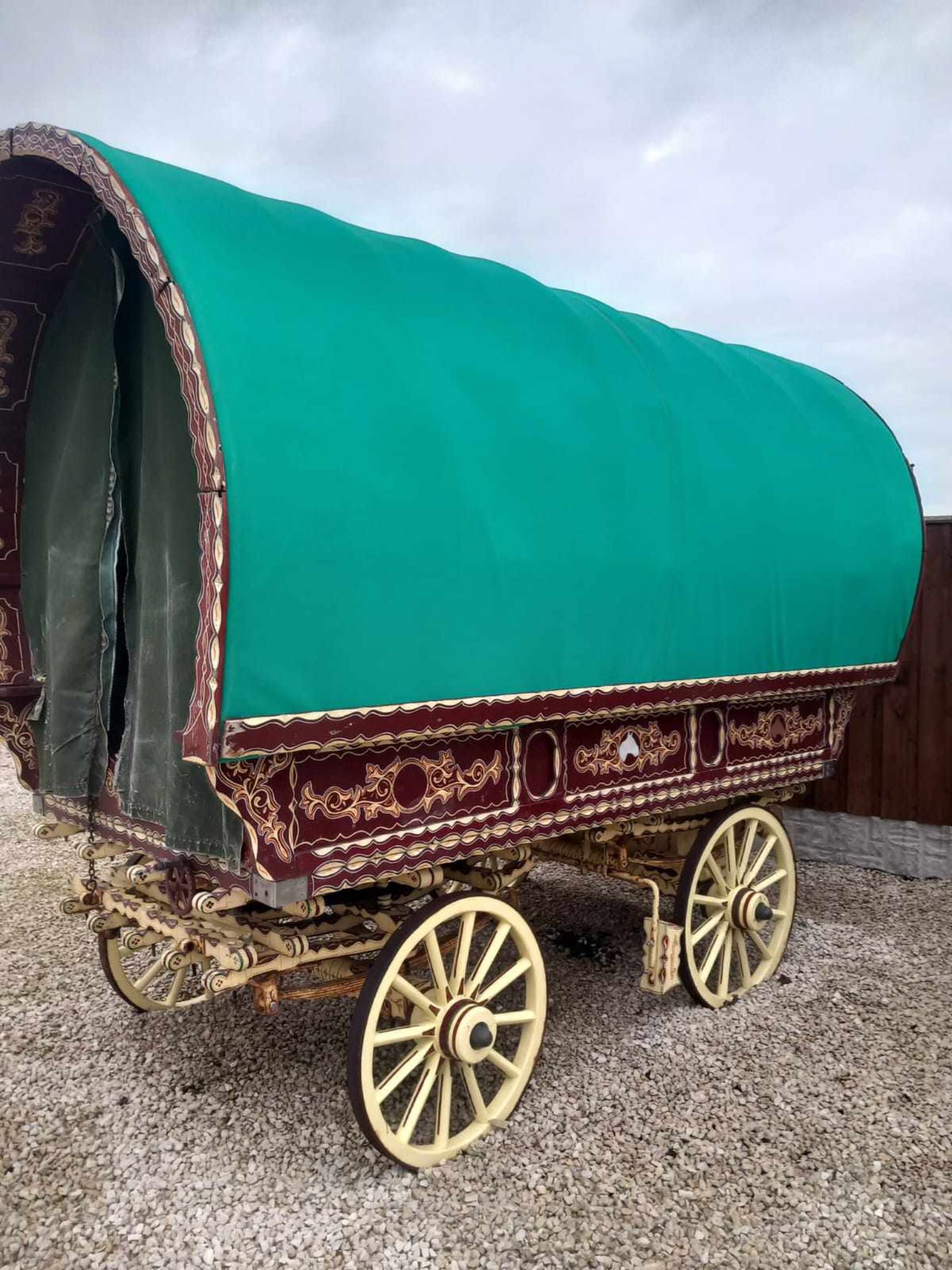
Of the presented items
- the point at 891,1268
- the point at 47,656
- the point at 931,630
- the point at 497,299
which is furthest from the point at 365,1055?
the point at 931,630

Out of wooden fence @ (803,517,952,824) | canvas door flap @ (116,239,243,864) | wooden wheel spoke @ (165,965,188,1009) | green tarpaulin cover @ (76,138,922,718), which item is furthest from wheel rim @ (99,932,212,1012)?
wooden fence @ (803,517,952,824)

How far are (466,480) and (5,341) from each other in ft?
6.16

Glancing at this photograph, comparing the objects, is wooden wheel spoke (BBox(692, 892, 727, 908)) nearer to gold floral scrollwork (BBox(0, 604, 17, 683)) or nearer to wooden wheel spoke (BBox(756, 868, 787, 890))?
wooden wheel spoke (BBox(756, 868, 787, 890))

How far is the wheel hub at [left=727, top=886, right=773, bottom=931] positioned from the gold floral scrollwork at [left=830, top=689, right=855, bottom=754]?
99 centimetres

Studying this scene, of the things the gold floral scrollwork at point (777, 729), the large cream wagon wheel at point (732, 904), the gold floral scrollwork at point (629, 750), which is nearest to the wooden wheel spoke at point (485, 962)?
the gold floral scrollwork at point (629, 750)

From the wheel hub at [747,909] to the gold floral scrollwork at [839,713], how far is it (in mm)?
989

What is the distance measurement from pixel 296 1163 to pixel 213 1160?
275 mm

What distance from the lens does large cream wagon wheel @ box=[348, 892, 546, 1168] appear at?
9.28ft

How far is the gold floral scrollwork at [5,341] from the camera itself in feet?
11.0

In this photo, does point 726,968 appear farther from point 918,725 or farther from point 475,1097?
point 918,725

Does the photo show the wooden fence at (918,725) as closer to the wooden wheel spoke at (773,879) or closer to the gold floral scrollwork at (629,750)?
the wooden wheel spoke at (773,879)

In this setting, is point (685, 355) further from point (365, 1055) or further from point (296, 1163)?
point (296, 1163)

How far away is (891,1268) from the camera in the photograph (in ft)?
8.56

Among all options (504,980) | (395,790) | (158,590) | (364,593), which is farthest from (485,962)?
(158,590)
